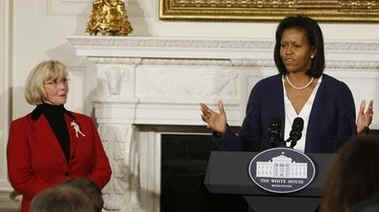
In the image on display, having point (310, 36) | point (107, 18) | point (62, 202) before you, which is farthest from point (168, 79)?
point (62, 202)

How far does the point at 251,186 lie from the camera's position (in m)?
2.65

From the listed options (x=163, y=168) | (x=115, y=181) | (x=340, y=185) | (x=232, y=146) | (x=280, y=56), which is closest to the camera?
(x=340, y=185)

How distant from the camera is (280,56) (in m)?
3.43

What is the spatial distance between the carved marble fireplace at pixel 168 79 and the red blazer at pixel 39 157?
954mm

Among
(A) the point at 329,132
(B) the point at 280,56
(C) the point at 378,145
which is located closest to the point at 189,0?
(B) the point at 280,56

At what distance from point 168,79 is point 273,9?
747mm

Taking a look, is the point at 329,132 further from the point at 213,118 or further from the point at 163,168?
the point at 163,168

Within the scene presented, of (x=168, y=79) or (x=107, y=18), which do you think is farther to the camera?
(x=168, y=79)

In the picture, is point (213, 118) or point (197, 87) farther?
point (197, 87)

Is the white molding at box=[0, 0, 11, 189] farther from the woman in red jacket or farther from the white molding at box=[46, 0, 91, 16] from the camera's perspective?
the woman in red jacket

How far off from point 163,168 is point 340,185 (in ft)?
12.0

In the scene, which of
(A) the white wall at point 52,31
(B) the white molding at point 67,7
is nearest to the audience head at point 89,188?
(A) the white wall at point 52,31

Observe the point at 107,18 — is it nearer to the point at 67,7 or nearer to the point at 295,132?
the point at 67,7

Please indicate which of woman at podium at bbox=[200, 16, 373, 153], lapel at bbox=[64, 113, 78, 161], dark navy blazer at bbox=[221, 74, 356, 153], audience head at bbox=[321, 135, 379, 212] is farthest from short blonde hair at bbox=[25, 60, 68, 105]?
audience head at bbox=[321, 135, 379, 212]
